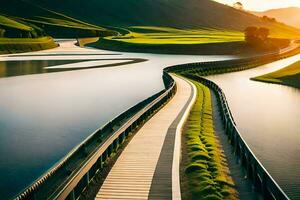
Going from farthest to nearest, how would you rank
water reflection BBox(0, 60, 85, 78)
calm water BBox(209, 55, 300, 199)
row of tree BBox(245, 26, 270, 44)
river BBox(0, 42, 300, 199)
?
row of tree BBox(245, 26, 270, 44), water reflection BBox(0, 60, 85, 78), river BBox(0, 42, 300, 199), calm water BBox(209, 55, 300, 199)

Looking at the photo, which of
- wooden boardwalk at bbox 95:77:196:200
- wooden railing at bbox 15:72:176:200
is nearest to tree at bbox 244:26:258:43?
wooden boardwalk at bbox 95:77:196:200

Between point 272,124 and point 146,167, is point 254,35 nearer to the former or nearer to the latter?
point 272,124

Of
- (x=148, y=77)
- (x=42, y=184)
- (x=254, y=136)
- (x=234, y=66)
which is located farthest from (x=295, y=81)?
(x=42, y=184)

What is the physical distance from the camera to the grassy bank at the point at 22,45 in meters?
122

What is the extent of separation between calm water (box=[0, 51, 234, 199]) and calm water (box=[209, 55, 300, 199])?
11.5 metres

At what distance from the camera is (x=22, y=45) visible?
131750 millimetres

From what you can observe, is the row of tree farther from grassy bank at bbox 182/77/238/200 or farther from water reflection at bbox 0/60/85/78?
grassy bank at bbox 182/77/238/200

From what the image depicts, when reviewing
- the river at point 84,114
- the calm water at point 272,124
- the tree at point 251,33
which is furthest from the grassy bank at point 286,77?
the tree at point 251,33

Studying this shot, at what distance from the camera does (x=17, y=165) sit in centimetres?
2547

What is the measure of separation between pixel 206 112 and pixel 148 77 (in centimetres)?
3642

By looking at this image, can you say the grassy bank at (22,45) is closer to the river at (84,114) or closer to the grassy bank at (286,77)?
the river at (84,114)

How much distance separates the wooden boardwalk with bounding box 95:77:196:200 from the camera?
1838cm

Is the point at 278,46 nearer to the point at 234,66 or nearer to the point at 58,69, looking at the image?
the point at 234,66

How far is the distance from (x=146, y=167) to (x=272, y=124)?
20764 millimetres
